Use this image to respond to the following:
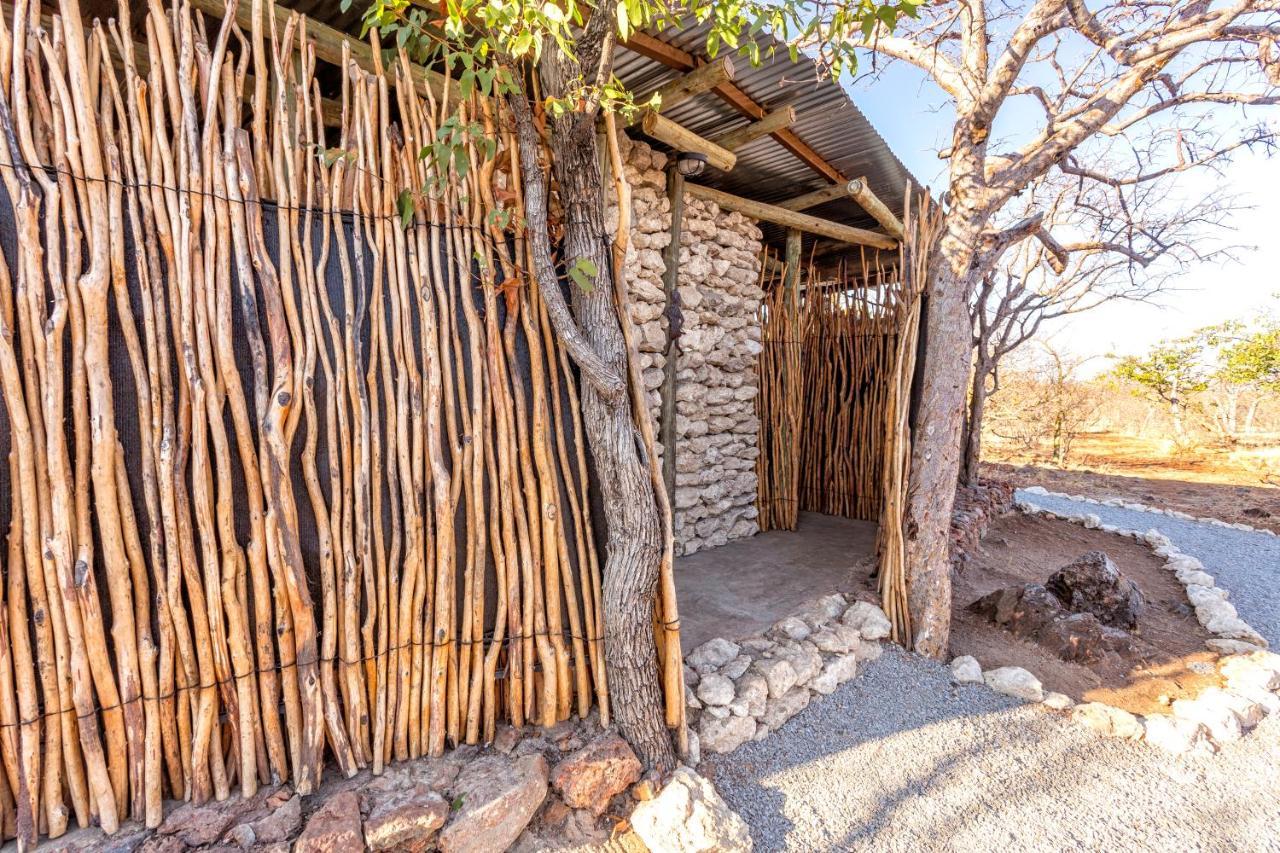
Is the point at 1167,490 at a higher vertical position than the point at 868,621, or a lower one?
lower

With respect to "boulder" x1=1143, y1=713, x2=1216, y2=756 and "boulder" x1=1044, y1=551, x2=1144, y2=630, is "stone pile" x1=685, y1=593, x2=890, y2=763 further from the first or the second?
"boulder" x1=1044, y1=551, x2=1144, y2=630

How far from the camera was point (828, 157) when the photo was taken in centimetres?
346

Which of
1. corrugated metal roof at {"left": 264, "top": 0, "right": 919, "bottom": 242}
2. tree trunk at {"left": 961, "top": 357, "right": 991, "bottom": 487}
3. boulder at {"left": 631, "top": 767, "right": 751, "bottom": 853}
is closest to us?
boulder at {"left": 631, "top": 767, "right": 751, "bottom": 853}

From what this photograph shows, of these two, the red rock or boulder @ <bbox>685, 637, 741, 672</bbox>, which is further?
boulder @ <bbox>685, 637, 741, 672</bbox>

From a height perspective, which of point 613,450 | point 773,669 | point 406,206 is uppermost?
point 406,206

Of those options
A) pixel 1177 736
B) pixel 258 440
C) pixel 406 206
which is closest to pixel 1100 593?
pixel 1177 736

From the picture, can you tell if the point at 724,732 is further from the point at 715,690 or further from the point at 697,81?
the point at 697,81

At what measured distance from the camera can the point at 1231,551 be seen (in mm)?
4695

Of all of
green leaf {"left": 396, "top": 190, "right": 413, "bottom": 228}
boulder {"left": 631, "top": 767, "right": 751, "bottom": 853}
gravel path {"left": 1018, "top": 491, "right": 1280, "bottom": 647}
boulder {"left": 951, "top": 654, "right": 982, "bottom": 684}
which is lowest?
gravel path {"left": 1018, "top": 491, "right": 1280, "bottom": 647}

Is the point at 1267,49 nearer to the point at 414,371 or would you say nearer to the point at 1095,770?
the point at 1095,770

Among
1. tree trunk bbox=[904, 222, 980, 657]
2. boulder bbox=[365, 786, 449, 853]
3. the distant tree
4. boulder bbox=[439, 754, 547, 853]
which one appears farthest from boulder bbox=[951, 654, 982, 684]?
the distant tree

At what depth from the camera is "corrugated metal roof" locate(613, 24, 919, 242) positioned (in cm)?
248

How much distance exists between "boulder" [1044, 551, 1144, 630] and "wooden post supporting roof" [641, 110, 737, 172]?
312cm

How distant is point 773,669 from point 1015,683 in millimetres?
1171
